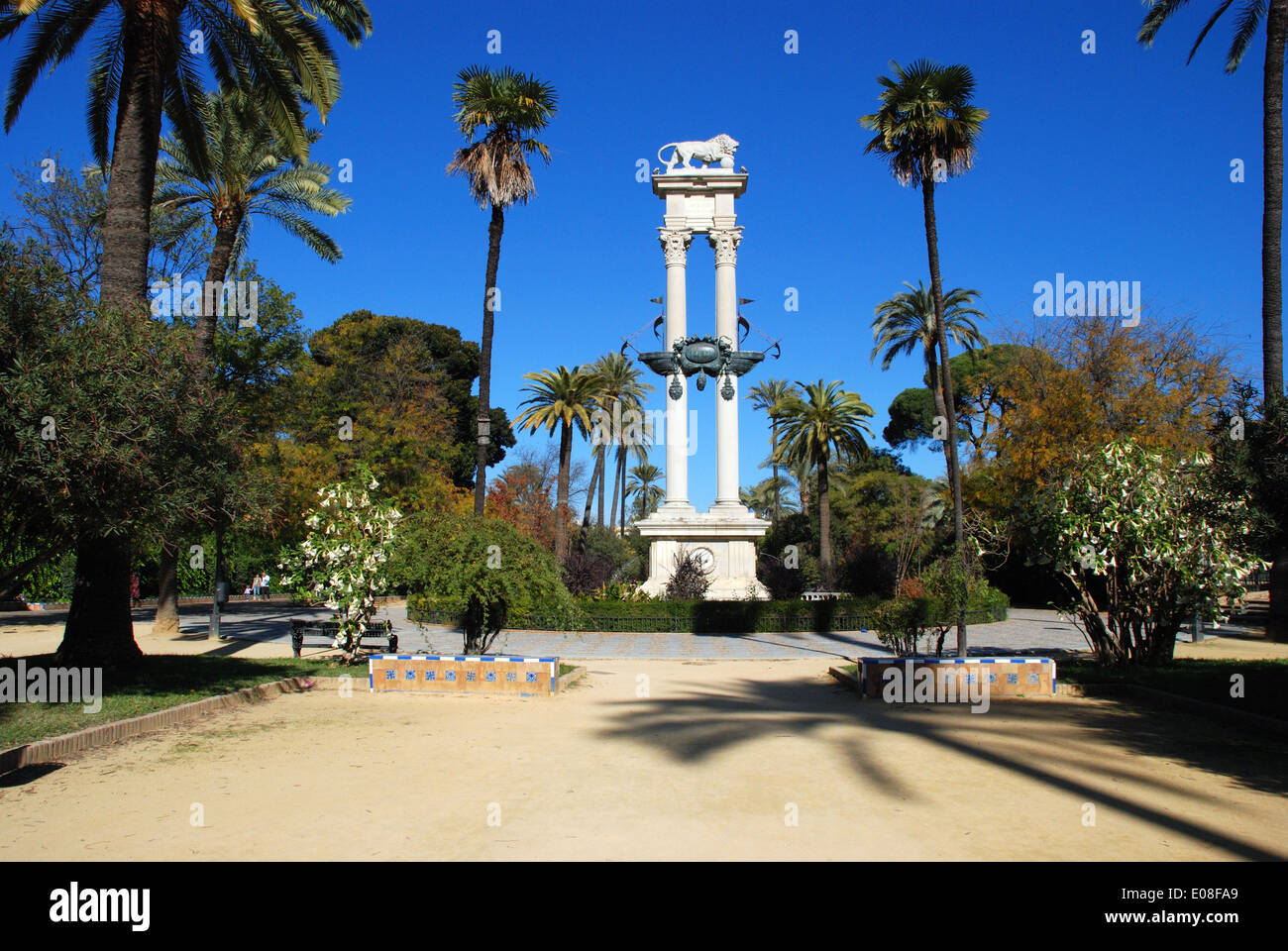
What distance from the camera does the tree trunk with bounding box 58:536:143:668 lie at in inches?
534

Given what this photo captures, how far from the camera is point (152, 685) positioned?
43.6 ft

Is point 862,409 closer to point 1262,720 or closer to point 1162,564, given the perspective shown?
point 1162,564

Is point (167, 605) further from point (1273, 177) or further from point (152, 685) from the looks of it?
point (1273, 177)

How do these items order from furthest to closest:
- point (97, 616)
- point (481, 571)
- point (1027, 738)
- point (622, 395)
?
1. point (622, 395)
2. point (481, 571)
3. point (97, 616)
4. point (1027, 738)

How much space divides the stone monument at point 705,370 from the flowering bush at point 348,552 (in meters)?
13.9

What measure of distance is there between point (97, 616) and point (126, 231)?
20.3 feet

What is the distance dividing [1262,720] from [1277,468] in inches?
129

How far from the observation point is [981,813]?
7.18 m

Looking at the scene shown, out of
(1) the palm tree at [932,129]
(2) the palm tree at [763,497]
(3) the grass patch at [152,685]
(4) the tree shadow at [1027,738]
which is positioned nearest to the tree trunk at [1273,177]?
(1) the palm tree at [932,129]

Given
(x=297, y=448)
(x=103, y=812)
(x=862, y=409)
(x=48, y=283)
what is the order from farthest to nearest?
(x=862, y=409), (x=297, y=448), (x=48, y=283), (x=103, y=812)

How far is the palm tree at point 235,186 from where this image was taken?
21.2m

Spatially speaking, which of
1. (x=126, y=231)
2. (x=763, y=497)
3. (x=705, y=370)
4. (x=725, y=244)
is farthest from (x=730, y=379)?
(x=763, y=497)

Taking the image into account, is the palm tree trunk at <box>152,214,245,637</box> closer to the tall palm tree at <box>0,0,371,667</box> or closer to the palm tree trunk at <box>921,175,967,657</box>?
the tall palm tree at <box>0,0,371,667</box>

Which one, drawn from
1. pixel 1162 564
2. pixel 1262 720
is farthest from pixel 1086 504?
pixel 1262 720
